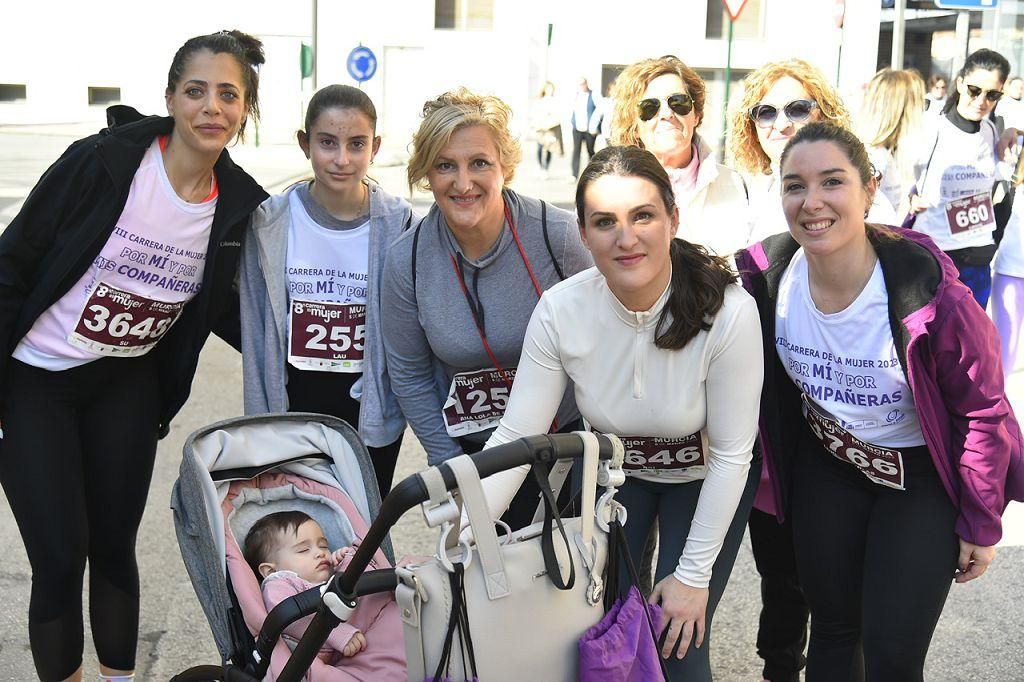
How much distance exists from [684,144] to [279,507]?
191 cm

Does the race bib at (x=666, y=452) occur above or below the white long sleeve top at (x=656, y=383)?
below

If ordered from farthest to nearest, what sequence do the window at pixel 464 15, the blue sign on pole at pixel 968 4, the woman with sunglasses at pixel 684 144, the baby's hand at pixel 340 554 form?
the window at pixel 464 15, the blue sign on pole at pixel 968 4, the woman with sunglasses at pixel 684 144, the baby's hand at pixel 340 554

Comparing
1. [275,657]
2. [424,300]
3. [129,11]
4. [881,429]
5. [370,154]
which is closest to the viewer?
[275,657]

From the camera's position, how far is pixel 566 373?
299cm

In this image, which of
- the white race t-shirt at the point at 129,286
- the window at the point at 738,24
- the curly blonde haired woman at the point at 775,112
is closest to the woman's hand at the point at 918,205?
the curly blonde haired woman at the point at 775,112

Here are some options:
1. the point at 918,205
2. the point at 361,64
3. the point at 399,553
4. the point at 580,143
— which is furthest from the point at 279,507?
the point at 580,143

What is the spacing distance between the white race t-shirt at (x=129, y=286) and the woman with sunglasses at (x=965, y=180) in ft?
15.6

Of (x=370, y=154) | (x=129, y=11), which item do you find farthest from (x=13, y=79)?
(x=370, y=154)

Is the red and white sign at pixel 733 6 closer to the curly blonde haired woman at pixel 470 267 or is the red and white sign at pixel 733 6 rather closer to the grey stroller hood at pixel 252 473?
the curly blonde haired woman at pixel 470 267

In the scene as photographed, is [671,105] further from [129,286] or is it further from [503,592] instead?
[503,592]

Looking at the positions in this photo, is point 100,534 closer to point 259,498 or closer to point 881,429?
point 259,498

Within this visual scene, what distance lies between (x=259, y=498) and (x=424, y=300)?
30.4 inches

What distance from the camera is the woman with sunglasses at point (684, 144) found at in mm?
3994

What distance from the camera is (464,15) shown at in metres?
33.3
